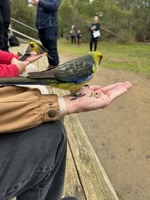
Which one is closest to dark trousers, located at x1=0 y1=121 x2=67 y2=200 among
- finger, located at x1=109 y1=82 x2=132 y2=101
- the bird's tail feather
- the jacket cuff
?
the jacket cuff

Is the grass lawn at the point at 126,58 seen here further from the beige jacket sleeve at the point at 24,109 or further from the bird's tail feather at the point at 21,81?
the beige jacket sleeve at the point at 24,109

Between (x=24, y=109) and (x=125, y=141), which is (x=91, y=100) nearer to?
(x=24, y=109)

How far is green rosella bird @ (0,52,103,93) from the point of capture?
113 cm

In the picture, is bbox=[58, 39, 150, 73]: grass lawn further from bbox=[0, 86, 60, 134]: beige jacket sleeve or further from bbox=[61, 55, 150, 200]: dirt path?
bbox=[0, 86, 60, 134]: beige jacket sleeve

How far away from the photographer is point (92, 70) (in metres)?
1.57

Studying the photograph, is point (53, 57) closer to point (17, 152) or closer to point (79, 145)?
point (79, 145)

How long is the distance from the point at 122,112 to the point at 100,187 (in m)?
2.30

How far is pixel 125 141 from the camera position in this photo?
10.4ft

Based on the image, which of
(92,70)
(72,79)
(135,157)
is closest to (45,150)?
(72,79)

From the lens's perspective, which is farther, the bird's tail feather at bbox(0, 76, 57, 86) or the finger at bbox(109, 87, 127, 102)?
the finger at bbox(109, 87, 127, 102)

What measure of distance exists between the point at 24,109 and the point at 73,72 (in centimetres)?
47

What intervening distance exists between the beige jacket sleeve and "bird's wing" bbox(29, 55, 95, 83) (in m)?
0.13

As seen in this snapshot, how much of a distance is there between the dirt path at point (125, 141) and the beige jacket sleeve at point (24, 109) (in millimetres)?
1493

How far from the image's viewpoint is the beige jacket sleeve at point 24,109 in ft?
3.27
